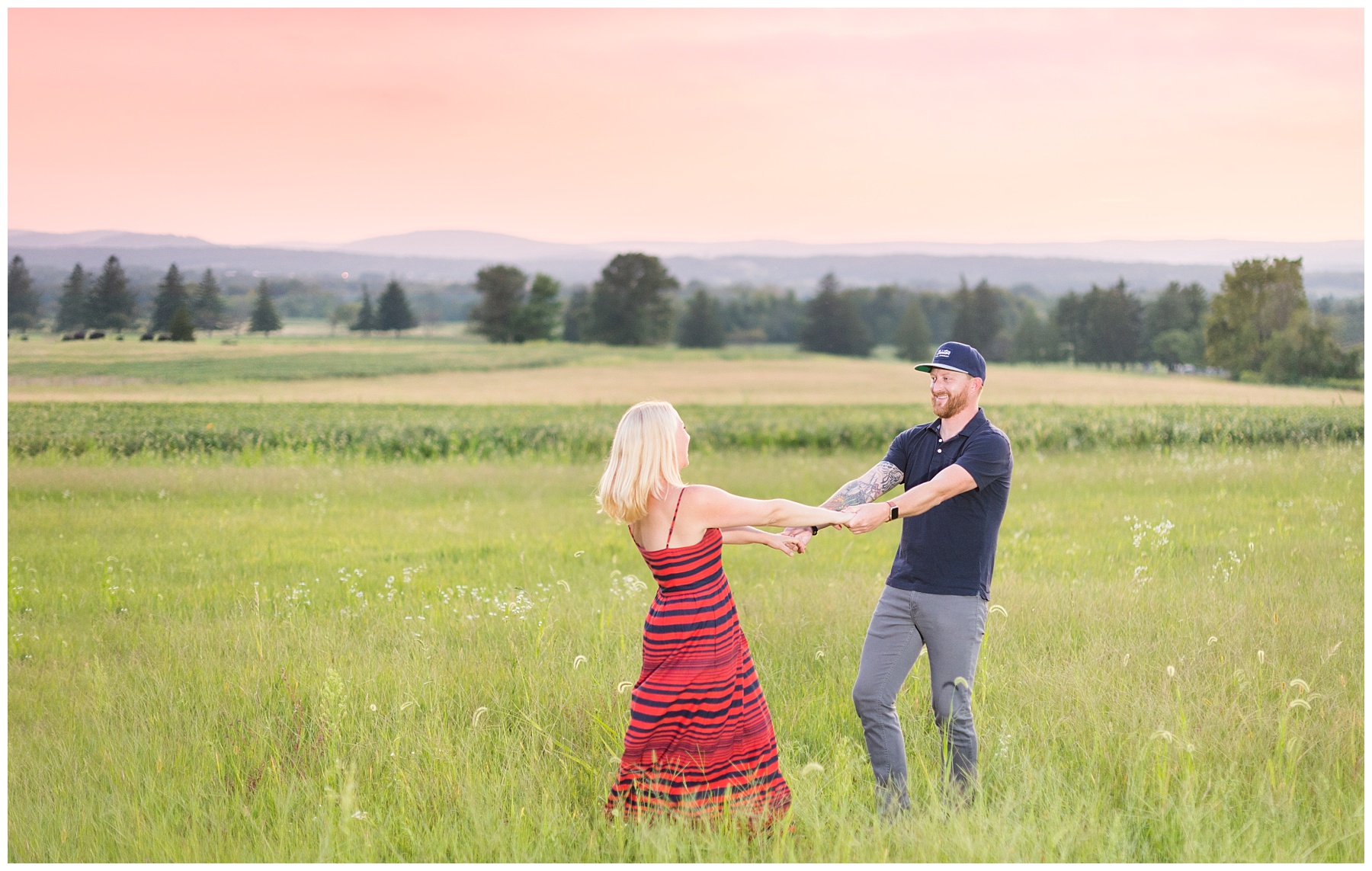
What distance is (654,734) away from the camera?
4.50m

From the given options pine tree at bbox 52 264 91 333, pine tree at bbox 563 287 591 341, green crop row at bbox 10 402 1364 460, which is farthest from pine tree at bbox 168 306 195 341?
pine tree at bbox 563 287 591 341

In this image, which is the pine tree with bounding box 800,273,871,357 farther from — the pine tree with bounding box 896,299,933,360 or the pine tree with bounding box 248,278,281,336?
the pine tree with bounding box 248,278,281,336

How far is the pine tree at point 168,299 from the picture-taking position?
31438mm

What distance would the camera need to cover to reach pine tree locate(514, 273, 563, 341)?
287 ft

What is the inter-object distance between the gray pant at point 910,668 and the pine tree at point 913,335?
7283 centimetres

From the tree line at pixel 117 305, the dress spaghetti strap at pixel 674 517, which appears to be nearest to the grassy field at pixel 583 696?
the dress spaghetti strap at pixel 674 517

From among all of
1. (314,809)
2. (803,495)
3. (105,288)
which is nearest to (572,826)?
(314,809)

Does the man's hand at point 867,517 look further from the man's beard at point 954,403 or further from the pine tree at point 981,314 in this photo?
the pine tree at point 981,314

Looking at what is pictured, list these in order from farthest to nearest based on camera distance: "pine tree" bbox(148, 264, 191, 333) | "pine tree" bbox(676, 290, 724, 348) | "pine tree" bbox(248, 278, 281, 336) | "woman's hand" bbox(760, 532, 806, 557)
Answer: "pine tree" bbox(676, 290, 724, 348) → "pine tree" bbox(248, 278, 281, 336) → "pine tree" bbox(148, 264, 191, 333) → "woman's hand" bbox(760, 532, 806, 557)

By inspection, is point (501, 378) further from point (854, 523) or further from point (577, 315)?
point (854, 523)

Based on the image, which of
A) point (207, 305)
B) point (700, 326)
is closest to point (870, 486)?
point (207, 305)

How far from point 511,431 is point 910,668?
21.4 meters

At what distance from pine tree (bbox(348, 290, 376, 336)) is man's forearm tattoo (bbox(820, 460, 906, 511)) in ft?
193

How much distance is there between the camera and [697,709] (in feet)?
14.5
